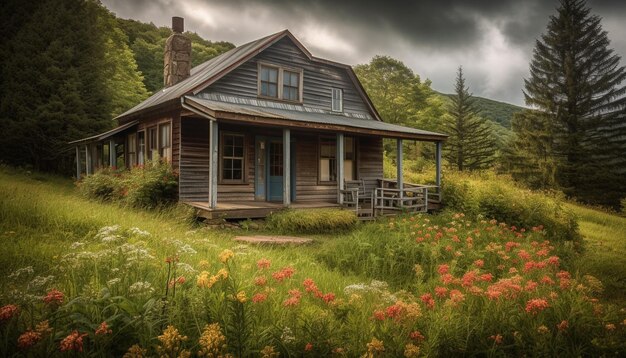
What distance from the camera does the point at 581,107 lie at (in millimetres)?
26062

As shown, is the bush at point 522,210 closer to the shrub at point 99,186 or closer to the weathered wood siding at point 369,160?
the weathered wood siding at point 369,160

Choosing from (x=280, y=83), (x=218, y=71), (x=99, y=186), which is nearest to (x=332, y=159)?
(x=280, y=83)

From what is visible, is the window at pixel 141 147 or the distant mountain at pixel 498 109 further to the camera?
the distant mountain at pixel 498 109

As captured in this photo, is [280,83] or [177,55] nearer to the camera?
[280,83]

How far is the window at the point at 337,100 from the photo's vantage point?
16.9m

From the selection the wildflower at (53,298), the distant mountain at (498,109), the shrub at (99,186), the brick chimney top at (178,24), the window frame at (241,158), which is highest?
the distant mountain at (498,109)

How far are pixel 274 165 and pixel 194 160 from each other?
3.22m

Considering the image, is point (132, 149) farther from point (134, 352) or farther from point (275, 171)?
point (134, 352)

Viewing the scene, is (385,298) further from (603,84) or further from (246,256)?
(603,84)

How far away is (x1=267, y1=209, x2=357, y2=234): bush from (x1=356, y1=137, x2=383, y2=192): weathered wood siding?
5.95 m

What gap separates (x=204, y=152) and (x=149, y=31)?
42.9 meters

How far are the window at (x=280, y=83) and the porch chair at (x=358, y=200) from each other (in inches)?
177

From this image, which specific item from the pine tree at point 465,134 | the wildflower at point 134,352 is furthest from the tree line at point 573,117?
the wildflower at point 134,352

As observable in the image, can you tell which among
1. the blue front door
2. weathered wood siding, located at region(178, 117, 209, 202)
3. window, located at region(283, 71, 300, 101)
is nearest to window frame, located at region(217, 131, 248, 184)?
weathered wood siding, located at region(178, 117, 209, 202)
